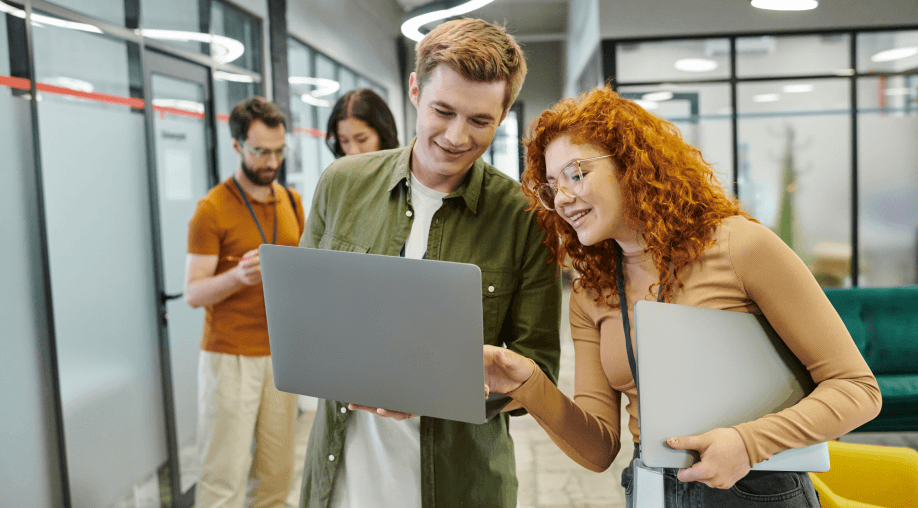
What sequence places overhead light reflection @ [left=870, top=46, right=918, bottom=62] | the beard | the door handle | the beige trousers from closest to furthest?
1. the beige trousers
2. the beard
3. the door handle
4. overhead light reflection @ [left=870, top=46, right=918, bottom=62]

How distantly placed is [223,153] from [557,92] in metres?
9.64

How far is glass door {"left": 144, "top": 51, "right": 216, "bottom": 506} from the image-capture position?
115 inches

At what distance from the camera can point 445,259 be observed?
4.31 feet

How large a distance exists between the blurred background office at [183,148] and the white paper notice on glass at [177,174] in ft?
0.04

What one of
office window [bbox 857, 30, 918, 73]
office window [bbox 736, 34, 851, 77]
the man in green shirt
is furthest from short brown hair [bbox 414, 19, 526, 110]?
office window [bbox 857, 30, 918, 73]

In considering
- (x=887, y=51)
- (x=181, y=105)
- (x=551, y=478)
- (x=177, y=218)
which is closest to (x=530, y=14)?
(x=887, y=51)

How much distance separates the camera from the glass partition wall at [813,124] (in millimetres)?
5887

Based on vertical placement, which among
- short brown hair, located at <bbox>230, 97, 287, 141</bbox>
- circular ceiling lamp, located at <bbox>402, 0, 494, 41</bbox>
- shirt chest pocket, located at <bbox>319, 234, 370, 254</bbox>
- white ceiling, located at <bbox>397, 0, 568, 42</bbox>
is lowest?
shirt chest pocket, located at <bbox>319, 234, 370, 254</bbox>

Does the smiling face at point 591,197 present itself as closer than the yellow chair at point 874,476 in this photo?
Yes

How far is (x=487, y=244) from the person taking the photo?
4.38 feet

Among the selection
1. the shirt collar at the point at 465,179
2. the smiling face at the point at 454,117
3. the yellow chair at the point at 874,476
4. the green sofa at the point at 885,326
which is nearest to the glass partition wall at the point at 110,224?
the shirt collar at the point at 465,179

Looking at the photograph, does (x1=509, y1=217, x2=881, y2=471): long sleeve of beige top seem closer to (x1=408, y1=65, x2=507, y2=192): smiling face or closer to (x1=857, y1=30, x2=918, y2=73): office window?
(x1=408, y1=65, x2=507, y2=192): smiling face

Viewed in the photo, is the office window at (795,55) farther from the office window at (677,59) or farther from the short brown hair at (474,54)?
the short brown hair at (474,54)

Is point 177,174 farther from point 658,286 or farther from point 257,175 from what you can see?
point 658,286
